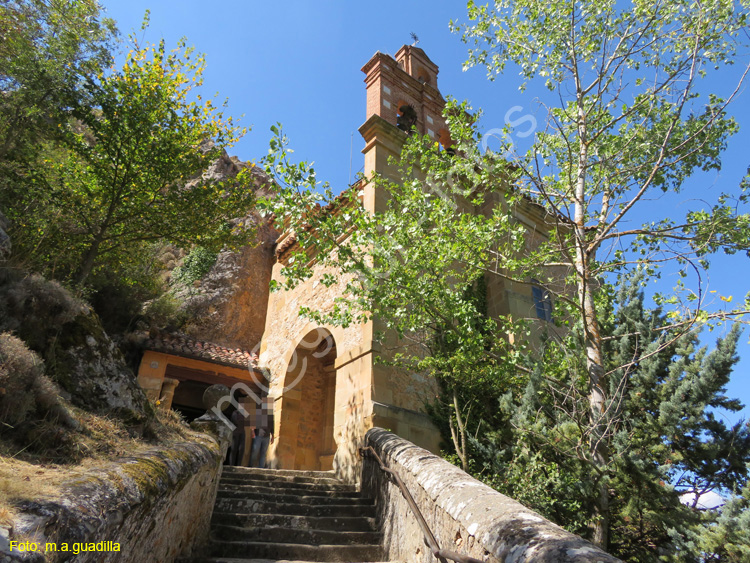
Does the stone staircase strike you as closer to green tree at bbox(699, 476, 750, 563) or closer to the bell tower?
green tree at bbox(699, 476, 750, 563)

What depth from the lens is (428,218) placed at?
6797mm

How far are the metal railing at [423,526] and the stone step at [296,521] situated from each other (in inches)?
29.3

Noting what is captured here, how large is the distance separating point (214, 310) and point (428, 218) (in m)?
9.95

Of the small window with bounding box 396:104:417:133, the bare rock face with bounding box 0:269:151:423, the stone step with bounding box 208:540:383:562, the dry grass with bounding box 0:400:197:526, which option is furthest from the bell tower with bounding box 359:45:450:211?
the dry grass with bounding box 0:400:197:526

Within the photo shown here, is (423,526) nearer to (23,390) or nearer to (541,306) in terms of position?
(23,390)

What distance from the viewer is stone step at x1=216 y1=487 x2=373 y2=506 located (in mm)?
5840

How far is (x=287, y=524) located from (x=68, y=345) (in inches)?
122

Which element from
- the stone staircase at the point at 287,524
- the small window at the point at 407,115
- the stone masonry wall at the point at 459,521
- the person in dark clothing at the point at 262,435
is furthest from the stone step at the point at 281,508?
the small window at the point at 407,115

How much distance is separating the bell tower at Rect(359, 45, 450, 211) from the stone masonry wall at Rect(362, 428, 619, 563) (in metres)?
5.86

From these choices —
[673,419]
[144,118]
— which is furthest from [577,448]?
[144,118]

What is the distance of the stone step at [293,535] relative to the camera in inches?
195

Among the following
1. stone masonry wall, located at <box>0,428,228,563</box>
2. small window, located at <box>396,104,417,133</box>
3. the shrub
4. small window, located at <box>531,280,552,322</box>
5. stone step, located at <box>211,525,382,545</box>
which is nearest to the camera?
stone masonry wall, located at <box>0,428,228,563</box>

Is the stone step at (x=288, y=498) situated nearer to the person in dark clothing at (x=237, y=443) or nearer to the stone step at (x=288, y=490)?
the stone step at (x=288, y=490)

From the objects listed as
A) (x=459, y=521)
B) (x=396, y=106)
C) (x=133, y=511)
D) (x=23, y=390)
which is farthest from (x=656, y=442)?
(x=396, y=106)
